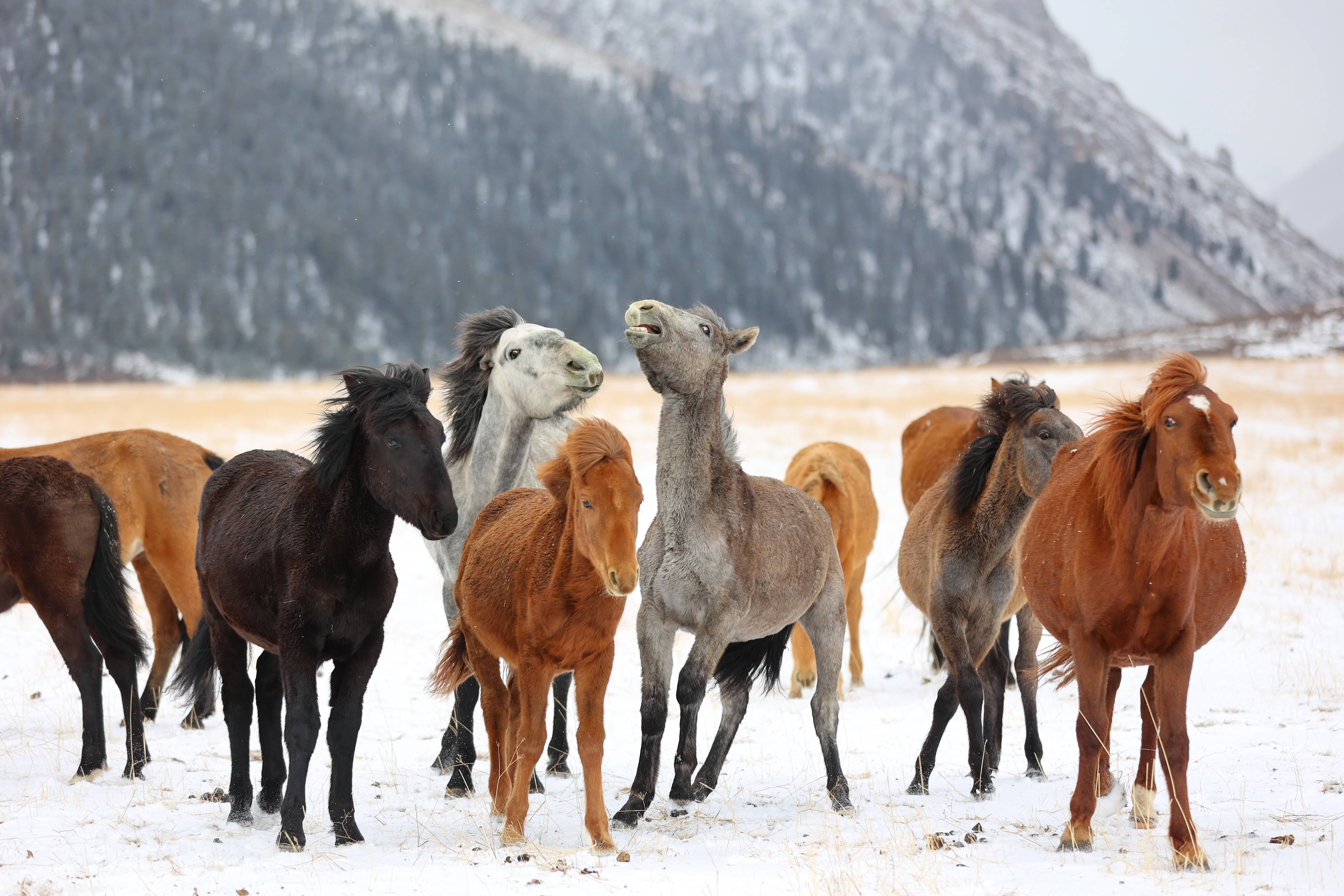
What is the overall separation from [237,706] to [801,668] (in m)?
4.57

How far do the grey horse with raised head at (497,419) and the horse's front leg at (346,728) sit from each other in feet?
3.61

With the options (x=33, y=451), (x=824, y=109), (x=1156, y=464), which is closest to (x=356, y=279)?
(x=33, y=451)

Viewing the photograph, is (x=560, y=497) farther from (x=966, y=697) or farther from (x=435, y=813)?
(x=966, y=697)

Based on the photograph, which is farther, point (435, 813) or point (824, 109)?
point (824, 109)

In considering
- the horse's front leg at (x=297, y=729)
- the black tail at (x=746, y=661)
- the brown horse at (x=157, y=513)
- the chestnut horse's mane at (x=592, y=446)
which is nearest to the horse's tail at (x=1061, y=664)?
the black tail at (x=746, y=661)

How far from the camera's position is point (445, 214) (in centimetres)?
10038

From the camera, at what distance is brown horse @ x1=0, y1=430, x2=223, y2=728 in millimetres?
7953

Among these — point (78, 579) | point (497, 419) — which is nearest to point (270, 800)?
point (78, 579)

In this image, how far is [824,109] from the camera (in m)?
189

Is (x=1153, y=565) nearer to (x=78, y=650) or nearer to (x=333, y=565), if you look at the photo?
(x=333, y=565)

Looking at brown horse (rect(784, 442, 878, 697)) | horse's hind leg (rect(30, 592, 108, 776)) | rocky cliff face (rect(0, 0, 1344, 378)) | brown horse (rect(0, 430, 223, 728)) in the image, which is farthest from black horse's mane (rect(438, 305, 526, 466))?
rocky cliff face (rect(0, 0, 1344, 378))

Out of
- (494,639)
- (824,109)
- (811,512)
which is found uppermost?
(824,109)

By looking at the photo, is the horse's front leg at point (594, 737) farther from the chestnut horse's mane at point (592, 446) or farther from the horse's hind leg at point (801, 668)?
the horse's hind leg at point (801, 668)

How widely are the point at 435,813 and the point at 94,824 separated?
1.64 m
